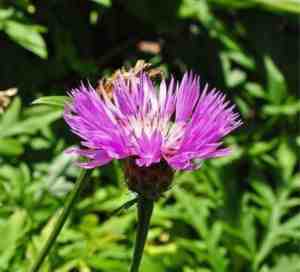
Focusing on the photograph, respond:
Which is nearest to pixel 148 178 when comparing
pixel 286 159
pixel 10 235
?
pixel 10 235

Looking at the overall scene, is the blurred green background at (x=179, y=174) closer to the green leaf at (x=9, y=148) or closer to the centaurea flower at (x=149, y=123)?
the green leaf at (x=9, y=148)

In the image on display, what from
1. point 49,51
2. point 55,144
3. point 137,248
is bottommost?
point 137,248

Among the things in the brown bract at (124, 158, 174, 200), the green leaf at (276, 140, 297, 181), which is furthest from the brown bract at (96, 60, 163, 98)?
the green leaf at (276, 140, 297, 181)

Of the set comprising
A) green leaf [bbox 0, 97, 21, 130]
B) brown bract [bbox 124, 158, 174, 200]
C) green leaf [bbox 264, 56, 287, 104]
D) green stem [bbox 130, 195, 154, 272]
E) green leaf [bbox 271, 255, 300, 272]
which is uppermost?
green leaf [bbox 264, 56, 287, 104]

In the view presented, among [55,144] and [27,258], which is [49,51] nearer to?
[55,144]

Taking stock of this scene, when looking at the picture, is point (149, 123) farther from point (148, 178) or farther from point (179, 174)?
point (179, 174)

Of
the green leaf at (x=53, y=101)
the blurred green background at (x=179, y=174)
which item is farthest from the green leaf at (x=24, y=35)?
the green leaf at (x=53, y=101)

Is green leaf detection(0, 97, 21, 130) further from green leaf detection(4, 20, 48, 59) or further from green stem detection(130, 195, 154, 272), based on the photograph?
green stem detection(130, 195, 154, 272)

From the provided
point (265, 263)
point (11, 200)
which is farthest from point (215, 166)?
point (11, 200)
